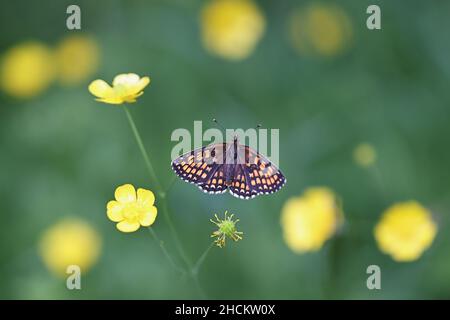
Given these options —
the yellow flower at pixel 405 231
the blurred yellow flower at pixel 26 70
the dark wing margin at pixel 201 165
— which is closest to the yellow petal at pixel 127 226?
the dark wing margin at pixel 201 165

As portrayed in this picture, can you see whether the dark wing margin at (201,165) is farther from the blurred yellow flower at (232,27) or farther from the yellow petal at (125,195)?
the blurred yellow flower at (232,27)

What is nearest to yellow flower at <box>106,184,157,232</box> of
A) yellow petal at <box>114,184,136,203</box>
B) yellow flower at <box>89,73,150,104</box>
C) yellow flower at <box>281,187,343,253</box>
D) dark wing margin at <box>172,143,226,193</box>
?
yellow petal at <box>114,184,136,203</box>

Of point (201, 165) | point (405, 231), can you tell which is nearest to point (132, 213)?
point (201, 165)

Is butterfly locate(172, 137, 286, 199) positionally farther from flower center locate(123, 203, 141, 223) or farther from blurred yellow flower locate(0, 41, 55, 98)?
blurred yellow flower locate(0, 41, 55, 98)

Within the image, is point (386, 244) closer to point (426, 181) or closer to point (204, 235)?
point (426, 181)

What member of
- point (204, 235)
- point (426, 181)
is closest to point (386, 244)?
point (426, 181)
